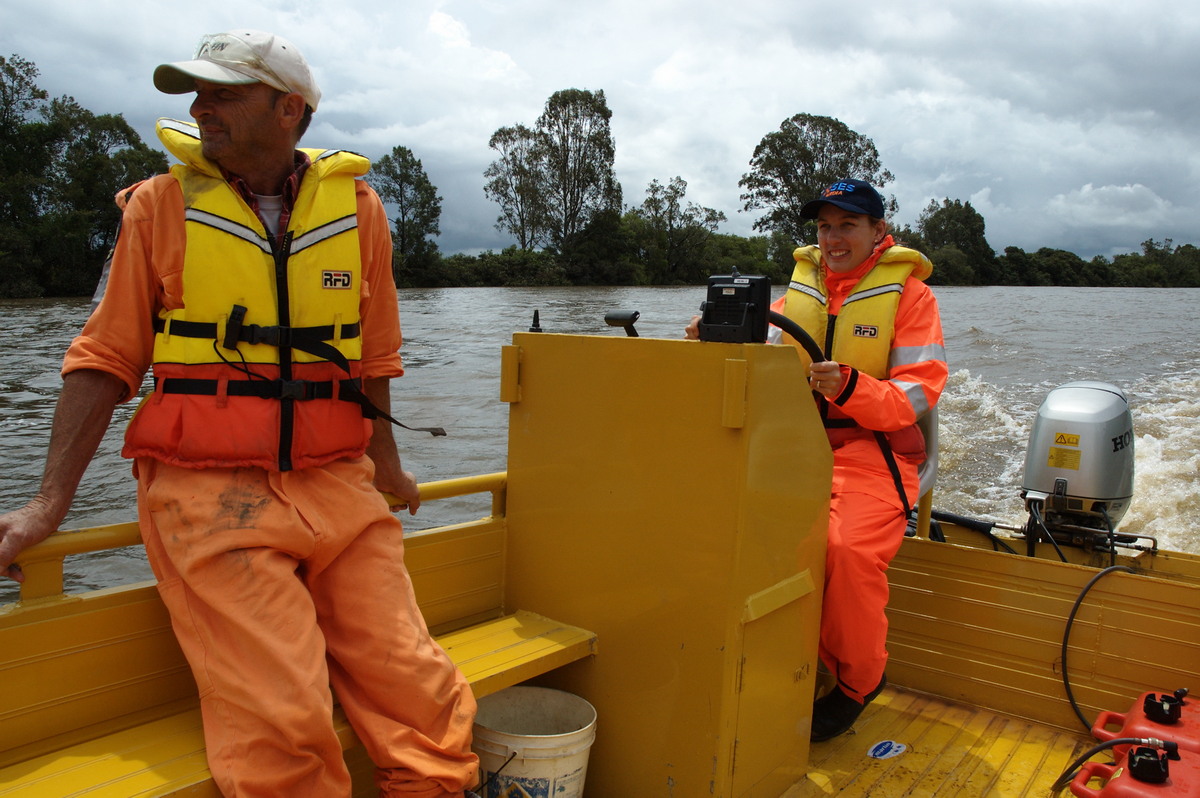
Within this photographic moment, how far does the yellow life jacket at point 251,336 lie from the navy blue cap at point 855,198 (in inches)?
64.0

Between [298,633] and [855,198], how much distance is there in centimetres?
212

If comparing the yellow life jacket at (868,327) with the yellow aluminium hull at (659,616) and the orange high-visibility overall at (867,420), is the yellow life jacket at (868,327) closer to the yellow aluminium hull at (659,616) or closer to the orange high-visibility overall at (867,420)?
the orange high-visibility overall at (867,420)

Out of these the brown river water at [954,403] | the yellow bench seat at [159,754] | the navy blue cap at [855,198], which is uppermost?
the navy blue cap at [855,198]

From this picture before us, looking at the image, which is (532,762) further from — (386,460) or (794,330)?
(794,330)

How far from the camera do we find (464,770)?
5.42ft

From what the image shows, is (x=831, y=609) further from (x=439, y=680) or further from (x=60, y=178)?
(x=60, y=178)

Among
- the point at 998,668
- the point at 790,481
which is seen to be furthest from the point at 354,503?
the point at 998,668

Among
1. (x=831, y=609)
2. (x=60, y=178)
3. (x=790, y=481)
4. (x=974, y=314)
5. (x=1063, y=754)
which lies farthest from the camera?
(x=60, y=178)

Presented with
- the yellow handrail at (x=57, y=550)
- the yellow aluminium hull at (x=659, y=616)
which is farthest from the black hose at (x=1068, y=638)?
the yellow handrail at (x=57, y=550)

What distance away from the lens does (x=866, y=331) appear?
2762 millimetres

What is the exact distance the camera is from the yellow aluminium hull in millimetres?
1638

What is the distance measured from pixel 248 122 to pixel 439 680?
1.13 m

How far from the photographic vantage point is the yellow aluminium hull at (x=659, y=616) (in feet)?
5.37

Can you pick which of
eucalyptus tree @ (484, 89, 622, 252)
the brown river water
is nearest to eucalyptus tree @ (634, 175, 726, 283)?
eucalyptus tree @ (484, 89, 622, 252)
